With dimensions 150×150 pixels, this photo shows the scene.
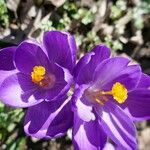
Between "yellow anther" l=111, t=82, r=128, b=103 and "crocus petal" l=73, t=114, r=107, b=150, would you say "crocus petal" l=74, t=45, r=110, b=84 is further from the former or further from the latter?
"crocus petal" l=73, t=114, r=107, b=150

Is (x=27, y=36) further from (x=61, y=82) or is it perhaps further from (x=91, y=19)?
(x=61, y=82)

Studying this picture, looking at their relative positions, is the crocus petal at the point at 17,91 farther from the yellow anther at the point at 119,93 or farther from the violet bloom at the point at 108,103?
the yellow anther at the point at 119,93

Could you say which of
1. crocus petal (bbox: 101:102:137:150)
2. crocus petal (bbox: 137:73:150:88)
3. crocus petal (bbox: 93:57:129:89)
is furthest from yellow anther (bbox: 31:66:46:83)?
crocus petal (bbox: 137:73:150:88)

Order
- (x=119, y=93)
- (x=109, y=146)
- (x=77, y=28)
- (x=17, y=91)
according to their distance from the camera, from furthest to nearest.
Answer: (x=77, y=28)
(x=109, y=146)
(x=17, y=91)
(x=119, y=93)

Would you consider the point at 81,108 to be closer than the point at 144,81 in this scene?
Yes

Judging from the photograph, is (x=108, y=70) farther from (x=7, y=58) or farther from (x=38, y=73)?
(x=7, y=58)

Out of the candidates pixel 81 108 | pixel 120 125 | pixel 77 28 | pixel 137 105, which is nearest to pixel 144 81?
pixel 137 105

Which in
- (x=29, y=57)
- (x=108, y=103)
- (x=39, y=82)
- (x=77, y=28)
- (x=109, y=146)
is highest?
(x=29, y=57)
